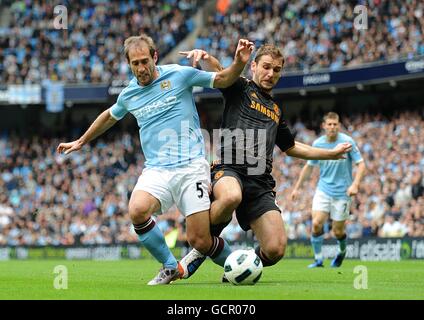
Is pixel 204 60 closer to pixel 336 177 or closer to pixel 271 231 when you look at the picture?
pixel 271 231

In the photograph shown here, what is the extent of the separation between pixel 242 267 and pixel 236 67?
2235mm

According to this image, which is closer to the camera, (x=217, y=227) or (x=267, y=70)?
(x=217, y=227)

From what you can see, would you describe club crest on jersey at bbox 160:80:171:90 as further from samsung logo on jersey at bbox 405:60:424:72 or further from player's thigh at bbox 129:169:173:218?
samsung logo on jersey at bbox 405:60:424:72

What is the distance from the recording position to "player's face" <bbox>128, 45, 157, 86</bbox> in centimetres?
960

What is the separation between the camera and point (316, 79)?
93.1ft

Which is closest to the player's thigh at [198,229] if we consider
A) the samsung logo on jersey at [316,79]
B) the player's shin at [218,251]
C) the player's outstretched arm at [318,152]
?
the player's shin at [218,251]

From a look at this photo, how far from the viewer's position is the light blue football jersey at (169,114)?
9.92 m

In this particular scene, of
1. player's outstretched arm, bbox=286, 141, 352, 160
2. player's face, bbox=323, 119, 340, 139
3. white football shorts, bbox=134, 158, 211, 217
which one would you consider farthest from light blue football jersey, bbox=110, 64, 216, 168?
player's face, bbox=323, 119, 340, 139

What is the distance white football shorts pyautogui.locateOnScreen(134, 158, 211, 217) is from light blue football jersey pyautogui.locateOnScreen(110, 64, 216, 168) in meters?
0.10

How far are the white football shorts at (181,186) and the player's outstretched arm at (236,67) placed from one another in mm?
970

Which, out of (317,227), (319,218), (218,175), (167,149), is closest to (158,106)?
(167,149)

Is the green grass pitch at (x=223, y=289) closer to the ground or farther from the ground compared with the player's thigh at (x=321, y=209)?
closer to the ground

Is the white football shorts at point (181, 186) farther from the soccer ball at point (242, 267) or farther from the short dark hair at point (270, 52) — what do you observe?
the short dark hair at point (270, 52)

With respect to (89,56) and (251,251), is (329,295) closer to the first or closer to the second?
(251,251)
